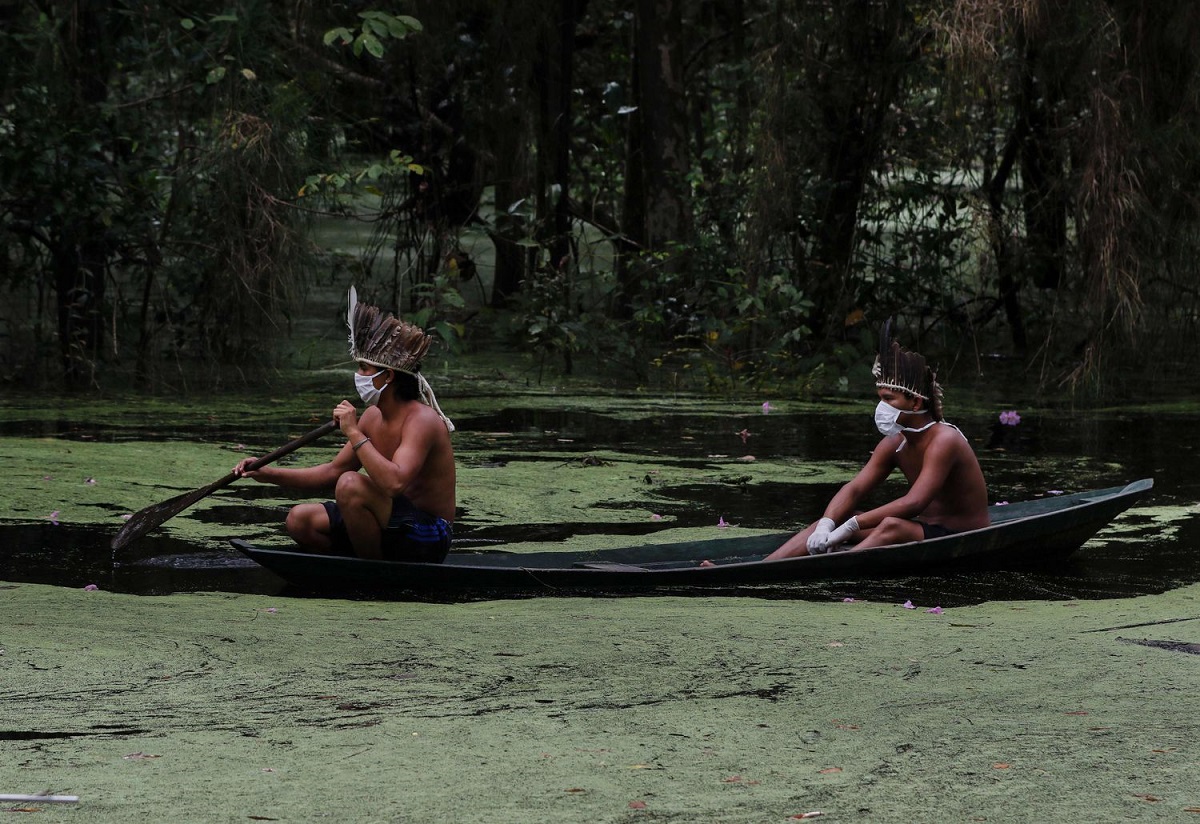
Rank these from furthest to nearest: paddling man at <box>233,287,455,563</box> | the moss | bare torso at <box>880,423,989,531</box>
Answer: bare torso at <box>880,423,989,531</box> < paddling man at <box>233,287,455,563</box> < the moss

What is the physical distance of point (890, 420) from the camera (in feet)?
17.6

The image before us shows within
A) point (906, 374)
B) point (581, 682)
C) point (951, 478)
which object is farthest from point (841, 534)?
point (581, 682)

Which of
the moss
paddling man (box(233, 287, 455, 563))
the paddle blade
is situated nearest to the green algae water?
the moss

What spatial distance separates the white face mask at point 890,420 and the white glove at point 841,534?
315 millimetres

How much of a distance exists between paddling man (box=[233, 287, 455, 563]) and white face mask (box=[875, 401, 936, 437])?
1377mm

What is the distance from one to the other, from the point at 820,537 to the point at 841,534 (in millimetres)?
66

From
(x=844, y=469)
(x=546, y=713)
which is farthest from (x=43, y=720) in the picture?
(x=844, y=469)

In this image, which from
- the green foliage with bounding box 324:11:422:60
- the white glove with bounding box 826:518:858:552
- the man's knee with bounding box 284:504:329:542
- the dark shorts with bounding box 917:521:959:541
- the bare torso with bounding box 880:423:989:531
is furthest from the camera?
the green foliage with bounding box 324:11:422:60

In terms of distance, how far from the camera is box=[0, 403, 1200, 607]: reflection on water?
209 inches

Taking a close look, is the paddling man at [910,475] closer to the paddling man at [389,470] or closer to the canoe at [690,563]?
the canoe at [690,563]

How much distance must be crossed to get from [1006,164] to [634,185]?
3256 millimetres

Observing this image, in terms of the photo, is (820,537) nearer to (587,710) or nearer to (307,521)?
(307,521)

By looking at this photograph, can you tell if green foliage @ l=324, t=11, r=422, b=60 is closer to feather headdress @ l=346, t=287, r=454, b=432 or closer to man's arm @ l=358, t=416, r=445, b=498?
feather headdress @ l=346, t=287, r=454, b=432

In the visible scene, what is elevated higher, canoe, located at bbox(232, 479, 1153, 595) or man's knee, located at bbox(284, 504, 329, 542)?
man's knee, located at bbox(284, 504, 329, 542)
